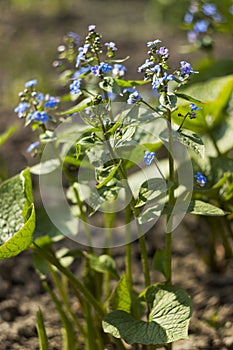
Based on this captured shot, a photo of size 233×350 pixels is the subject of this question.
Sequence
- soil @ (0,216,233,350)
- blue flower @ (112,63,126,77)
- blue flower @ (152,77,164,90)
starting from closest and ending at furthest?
blue flower @ (152,77,164,90) → blue flower @ (112,63,126,77) → soil @ (0,216,233,350)

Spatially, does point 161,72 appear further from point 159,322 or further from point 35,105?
point 159,322

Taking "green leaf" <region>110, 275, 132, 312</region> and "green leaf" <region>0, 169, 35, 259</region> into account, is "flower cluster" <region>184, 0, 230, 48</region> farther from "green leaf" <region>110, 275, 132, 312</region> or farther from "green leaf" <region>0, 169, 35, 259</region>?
"green leaf" <region>110, 275, 132, 312</region>

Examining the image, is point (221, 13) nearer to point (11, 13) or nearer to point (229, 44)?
point (229, 44)

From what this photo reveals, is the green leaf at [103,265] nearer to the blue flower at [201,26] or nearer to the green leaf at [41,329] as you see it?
the green leaf at [41,329]

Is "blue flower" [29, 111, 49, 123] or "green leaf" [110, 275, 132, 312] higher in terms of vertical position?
"blue flower" [29, 111, 49, 123]

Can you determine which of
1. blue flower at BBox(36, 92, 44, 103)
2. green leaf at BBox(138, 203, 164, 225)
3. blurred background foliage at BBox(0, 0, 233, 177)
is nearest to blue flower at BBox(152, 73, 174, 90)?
green leaf at BBox(138, 203, 164, 225)

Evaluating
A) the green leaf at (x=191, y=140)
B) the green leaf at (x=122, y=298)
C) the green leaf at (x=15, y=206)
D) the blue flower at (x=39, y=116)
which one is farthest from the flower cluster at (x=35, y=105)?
the green leaf at (x=122, y=298)

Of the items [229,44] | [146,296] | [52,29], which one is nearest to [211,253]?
[146,296]
